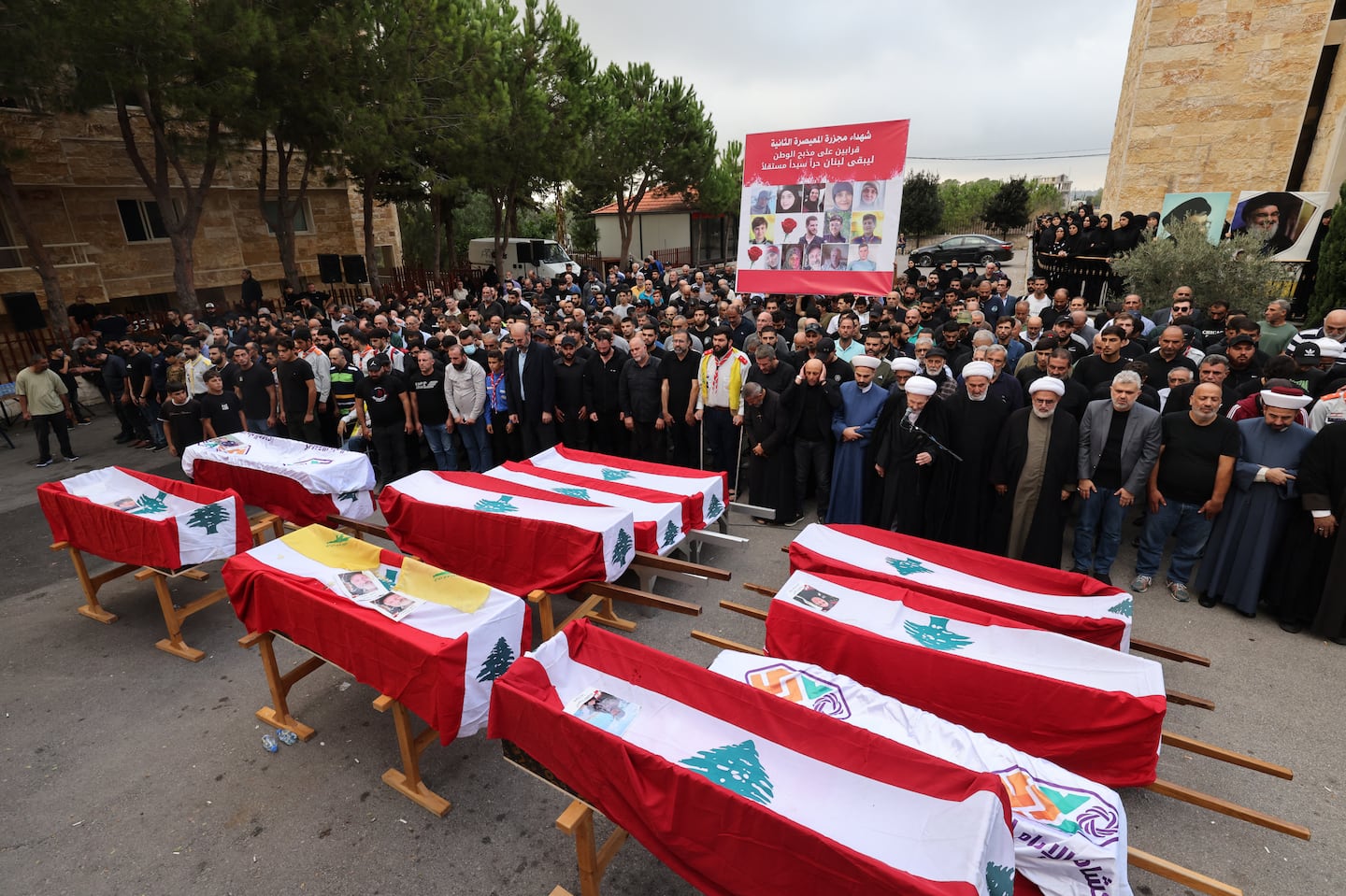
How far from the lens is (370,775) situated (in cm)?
386

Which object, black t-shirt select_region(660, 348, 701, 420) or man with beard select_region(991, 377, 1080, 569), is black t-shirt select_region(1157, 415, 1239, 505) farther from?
black t-shirt select_region(660, 348, 701, 420)

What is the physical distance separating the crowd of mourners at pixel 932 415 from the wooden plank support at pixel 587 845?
160 inches

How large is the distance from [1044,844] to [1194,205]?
13928mm

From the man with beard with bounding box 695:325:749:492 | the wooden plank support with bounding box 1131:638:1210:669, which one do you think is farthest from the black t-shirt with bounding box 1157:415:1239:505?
the man with beard with bounding box 695:325:749:492

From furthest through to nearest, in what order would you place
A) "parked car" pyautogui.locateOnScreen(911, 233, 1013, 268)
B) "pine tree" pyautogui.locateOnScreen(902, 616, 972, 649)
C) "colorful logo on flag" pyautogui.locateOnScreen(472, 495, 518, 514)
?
1. "parked car" pyautogui.locateOnScreen(911, 233, 1013, 268)
2. "colorful logo on flag" pyautogui.locateOnScreen(472, 495, 518, 514)
3. "pine tree" pyautogui.locateOnScreen(902, 616, 972, 649)

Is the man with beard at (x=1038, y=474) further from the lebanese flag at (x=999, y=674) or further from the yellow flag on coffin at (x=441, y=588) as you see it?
the yellow flag on coffin at (x=441, y=588)

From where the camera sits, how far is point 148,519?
4.88 meters

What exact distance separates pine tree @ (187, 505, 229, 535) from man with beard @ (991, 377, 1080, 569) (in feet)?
21.0

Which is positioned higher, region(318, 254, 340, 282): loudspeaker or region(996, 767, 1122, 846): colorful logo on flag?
region(318, 254, 340, 282): loudspeaker

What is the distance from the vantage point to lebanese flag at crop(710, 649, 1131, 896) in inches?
97.3

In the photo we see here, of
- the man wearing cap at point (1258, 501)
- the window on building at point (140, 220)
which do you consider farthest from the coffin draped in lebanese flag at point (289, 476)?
the window on building at point (140, 220)

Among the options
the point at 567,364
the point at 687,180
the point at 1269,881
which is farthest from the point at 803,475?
the point at 687,180

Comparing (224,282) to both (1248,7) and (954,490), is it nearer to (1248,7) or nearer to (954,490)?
(954,490)

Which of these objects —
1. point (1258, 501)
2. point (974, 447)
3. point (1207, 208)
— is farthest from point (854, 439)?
point (1207, 208)
